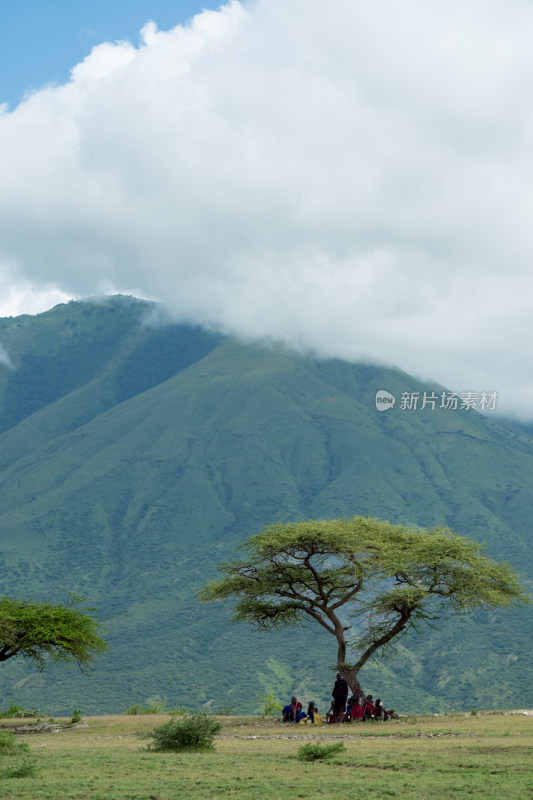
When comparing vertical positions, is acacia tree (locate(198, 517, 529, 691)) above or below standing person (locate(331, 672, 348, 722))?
above

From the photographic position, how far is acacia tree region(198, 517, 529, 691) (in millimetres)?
37750

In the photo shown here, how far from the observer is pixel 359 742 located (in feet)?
80.5

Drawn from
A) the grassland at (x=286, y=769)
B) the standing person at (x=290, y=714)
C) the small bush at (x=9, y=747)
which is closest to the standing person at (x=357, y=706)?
the standing person at (x=290, y=714)

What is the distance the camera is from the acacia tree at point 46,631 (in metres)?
35.9

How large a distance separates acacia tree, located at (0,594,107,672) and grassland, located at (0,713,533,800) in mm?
8744

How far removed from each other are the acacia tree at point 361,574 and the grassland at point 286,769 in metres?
10.3

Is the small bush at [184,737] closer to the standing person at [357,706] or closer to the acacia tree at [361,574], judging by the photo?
the standing person at [357,706]

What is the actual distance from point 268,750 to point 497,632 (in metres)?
109

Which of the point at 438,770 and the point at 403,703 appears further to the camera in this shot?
the point at 403,703

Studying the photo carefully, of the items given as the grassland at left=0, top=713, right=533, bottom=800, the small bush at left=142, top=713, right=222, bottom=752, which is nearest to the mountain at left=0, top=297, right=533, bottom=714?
the grassland at left=0, top=713, right=533, bottom=800

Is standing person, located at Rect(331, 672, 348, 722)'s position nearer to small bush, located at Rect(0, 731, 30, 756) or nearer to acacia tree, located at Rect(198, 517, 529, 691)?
acacia tree, located at Rect(198, 517, 529, 691)

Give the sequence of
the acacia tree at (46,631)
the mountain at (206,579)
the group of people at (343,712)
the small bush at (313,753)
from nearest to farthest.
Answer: the small bush at (313,753)
the group of people at (343,712)
the acacia tree at (46,631)
the mountain at (206,579)

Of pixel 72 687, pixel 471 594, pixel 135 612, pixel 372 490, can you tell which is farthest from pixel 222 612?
pixel 471 594

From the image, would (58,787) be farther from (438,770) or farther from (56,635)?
(56,635)
